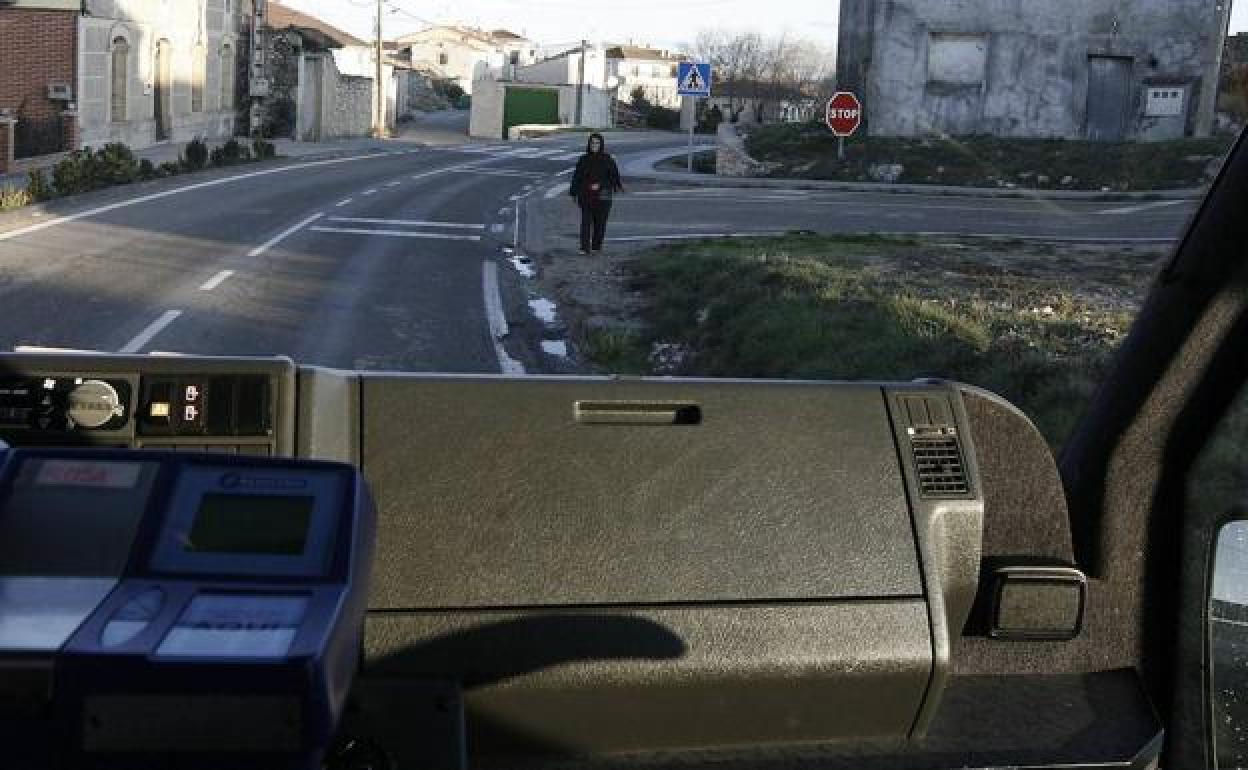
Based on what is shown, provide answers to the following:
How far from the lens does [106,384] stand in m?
2.68

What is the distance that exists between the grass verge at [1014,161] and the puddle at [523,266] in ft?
63.5

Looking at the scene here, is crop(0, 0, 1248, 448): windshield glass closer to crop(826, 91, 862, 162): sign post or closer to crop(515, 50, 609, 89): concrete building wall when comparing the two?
crop(826, 91, 862, 162): sign post

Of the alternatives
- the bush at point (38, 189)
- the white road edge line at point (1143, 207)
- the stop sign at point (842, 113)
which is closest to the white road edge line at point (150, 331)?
the bush at point (38, 189)

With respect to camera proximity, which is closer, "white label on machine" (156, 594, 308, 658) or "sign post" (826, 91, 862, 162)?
"white label on machine" (156, 594, 308, 658)

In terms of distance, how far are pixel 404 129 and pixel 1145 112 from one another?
135ft

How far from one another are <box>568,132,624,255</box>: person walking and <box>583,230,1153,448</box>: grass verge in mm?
1942

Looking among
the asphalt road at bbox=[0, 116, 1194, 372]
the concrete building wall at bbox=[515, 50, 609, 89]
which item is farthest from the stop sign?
the concrete building wall at bbox=[515, 50, 609, 89]

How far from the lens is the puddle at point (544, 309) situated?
1600 cm

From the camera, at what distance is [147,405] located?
2.69 meters

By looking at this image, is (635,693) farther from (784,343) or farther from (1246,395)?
(784,343)

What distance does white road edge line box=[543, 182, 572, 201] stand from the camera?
113 ft

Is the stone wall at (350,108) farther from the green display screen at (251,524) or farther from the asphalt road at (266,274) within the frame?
the green display screen at (251,524)

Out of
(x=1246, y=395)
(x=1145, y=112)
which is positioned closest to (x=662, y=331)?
(x=1246, y=395)

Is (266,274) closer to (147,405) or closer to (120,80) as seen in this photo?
(147,405)
